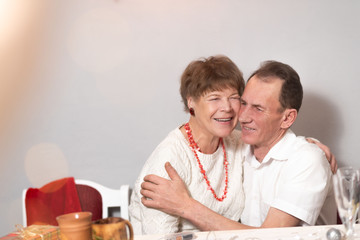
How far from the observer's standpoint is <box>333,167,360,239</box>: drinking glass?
104cm

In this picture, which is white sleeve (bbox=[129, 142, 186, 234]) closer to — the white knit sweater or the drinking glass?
the white knit sweater

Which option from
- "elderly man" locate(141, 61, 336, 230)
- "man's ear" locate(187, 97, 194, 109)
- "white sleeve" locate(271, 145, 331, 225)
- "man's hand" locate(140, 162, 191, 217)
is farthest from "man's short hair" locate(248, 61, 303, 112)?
"man's hand" locate(140, 162, 191, 217)

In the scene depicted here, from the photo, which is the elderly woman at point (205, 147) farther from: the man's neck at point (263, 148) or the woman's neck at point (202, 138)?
the man's neck at point (263, 148)

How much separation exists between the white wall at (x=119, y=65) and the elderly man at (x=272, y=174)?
1.84 ft

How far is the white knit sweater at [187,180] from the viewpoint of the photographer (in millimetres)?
1661

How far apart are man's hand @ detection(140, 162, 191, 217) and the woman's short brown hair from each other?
0.45 meters

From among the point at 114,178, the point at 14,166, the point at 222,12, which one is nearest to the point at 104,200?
the point at 114,178

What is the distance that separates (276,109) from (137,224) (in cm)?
94

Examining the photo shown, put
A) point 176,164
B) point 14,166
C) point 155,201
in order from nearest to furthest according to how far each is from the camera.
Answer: point 155,201 → point 176,164 → point 14,166

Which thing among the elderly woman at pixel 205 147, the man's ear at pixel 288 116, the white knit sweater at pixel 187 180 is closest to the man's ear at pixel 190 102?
the elderly woman at pixel 205 147

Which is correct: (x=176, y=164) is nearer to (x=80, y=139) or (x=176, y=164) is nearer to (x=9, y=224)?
(x=80, y=139)

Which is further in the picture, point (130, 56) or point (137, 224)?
point (130, 56)

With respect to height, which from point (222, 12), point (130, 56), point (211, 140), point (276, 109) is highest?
point (222, 12)

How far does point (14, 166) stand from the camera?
2.26m
